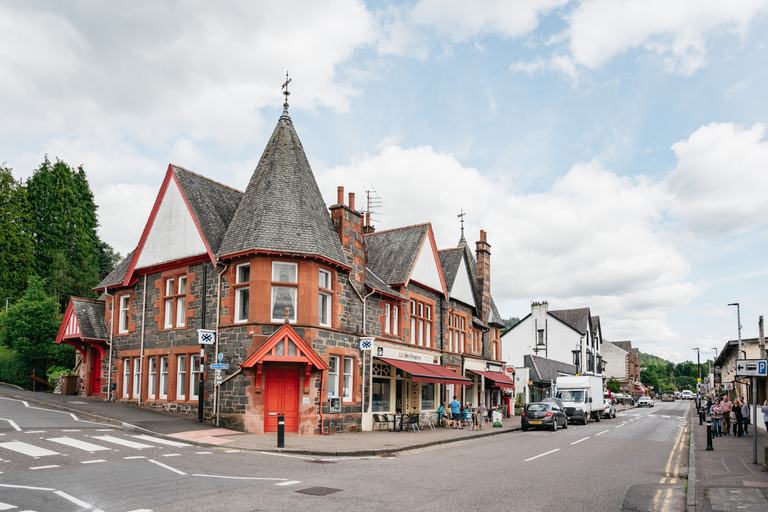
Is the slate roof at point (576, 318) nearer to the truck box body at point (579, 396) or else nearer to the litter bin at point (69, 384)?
the truck box body at point (579, 396)

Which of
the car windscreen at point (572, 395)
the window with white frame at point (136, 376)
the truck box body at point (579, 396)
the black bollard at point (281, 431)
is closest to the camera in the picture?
the black bollard at point (281, 431)

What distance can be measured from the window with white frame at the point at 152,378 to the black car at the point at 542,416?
683 inches

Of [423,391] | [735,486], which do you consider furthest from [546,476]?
[423,391]

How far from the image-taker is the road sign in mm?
14883

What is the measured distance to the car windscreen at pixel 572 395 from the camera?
36.5 meters

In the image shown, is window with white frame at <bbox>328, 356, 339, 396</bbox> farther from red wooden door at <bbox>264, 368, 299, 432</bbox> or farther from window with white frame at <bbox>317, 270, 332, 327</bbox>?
red wooden door at <bbox>264, 368, 299, 432</bbox>

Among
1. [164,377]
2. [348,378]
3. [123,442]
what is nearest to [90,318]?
[164,377]

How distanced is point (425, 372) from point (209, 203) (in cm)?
1183

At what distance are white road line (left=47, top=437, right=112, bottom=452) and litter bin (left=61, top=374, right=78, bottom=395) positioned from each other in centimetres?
1646

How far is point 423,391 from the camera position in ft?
100

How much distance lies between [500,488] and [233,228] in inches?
602

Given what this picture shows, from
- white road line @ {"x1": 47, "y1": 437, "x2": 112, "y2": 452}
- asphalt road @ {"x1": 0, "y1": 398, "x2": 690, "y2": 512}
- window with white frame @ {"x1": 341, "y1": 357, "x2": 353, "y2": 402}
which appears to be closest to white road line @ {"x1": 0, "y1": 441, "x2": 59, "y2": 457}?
asphalt road @ {"x1": 0, "y1": 398, "x2": 690, "y2": 512}

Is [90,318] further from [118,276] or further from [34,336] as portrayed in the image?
[34,336]

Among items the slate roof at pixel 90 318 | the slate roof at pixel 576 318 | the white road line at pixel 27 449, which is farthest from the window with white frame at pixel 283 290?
the slate roof at pixel 576 318
